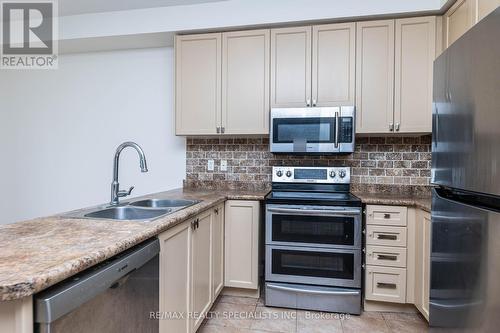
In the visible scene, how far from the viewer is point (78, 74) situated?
3096 mm

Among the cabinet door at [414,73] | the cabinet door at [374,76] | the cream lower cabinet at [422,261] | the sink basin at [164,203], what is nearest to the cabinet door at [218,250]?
the sink basin at [164,203]

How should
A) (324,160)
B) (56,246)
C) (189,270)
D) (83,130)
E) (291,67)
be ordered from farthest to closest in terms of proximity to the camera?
(83,130), (324,160), (291,67), (189,270), (56,246)

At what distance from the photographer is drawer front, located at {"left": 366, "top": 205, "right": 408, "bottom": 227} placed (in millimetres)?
2100

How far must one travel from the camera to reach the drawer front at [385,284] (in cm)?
210

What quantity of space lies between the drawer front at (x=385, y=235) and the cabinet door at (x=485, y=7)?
1458 millimetres

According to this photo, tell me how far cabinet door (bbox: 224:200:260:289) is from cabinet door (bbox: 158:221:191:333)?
756mm

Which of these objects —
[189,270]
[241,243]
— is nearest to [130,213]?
[189,270]

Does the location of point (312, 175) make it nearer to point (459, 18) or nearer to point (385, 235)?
point (385, 235)

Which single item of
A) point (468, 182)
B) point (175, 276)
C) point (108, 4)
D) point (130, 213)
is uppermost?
point (108, 4)

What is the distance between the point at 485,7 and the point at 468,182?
1.43 m

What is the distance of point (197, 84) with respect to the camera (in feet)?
8.48

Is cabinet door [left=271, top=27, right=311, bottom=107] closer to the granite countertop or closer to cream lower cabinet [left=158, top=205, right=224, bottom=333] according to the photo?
cream lower cabinet [left=158, top=205, right=224, bottom=333]

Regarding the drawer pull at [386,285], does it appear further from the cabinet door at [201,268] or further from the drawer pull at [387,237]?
the cabinet door at [201,268]

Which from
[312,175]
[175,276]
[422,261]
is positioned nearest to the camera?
[175,276]
